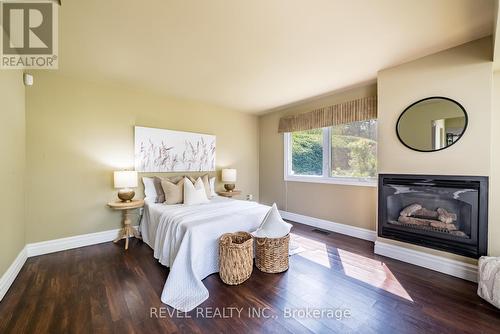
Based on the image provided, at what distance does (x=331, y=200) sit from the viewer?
12.2ft

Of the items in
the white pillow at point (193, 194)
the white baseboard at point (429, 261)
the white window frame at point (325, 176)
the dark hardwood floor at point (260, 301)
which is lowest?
the dark hardwood floor at point (260, 301)

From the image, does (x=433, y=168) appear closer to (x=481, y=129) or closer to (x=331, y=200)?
(x=481, y=129)

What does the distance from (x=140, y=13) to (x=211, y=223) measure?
197 cm

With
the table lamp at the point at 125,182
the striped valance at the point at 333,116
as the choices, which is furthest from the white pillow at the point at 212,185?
the striped valance at the point at 333,116

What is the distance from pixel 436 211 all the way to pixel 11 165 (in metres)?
4.58

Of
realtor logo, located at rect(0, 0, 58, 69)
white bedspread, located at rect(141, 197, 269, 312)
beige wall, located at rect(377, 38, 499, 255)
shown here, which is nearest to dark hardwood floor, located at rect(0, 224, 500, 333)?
white bedspread, located at rect(141, 197, 269, 312)

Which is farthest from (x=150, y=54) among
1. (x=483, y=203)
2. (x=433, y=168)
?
(x=483, y=203)

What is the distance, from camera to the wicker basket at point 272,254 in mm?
2249

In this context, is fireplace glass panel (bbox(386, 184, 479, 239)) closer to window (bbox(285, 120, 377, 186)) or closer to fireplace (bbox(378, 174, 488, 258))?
fireplace (bbox(378, 174, 488, 258))

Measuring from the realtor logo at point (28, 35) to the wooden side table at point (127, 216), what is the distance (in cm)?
179

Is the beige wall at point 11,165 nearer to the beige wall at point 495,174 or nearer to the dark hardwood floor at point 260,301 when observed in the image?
the dark hardwood floor at point 260,301

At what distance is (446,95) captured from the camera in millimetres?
2252

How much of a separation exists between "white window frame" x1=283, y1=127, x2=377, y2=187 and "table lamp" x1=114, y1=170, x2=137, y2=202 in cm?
284

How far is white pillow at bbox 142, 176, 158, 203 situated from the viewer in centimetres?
336
